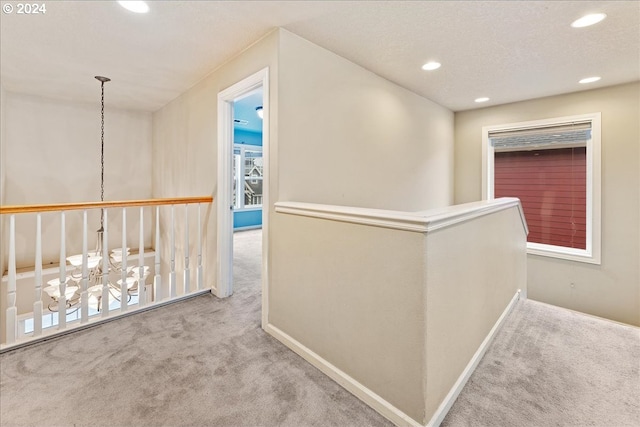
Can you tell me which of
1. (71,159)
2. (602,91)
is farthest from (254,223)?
(602,91)

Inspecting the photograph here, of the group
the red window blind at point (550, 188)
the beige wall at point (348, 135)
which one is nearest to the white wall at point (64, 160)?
the beige wall at point (348, 135)

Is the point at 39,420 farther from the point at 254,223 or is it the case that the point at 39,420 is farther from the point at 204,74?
the point at 254,223

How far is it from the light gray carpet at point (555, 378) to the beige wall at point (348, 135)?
62.6 inches

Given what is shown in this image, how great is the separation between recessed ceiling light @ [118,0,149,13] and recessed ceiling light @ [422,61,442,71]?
227 centimetres

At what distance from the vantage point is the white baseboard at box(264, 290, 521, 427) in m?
1.38

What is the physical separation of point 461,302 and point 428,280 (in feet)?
1.57

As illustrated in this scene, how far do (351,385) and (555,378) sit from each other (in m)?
1.22

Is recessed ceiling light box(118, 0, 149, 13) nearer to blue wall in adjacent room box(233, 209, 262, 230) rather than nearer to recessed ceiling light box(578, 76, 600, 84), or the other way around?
recessed ceiling light box(578, 76, 600, 84)

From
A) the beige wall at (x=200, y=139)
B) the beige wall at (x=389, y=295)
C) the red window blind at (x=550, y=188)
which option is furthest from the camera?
the red window blind at (x=550, y=188)

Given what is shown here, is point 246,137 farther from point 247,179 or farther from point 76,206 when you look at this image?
point 76,206

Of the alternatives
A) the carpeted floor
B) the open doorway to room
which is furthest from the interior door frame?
the open doorway to room

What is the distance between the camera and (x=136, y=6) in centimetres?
182

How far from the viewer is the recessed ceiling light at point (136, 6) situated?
178 centimetres

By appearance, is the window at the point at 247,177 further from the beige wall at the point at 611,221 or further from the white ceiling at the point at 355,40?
the beige wall at the point at 611,221
